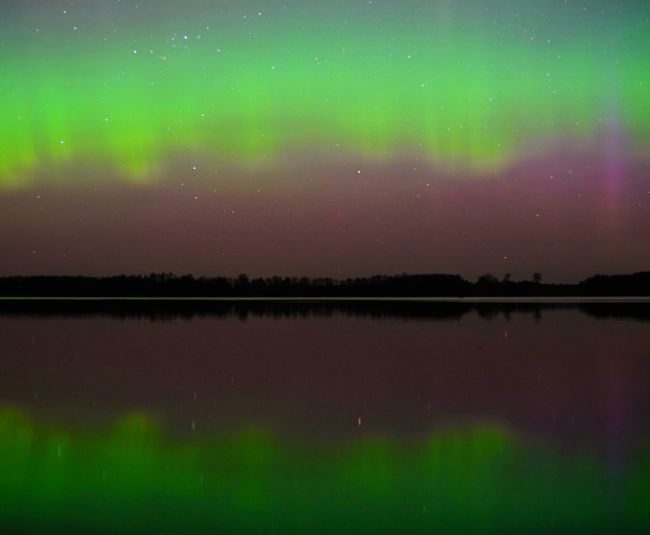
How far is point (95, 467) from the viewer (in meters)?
8.20

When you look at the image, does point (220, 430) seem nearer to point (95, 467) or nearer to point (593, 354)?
point (95, 467)

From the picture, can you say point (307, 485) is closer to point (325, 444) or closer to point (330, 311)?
point (325, 444)

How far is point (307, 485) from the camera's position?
7539 mm

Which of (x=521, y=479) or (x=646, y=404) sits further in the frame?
(x=646, y=404)

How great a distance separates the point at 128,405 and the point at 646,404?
849cm

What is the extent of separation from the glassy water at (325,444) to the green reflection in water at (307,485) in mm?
26

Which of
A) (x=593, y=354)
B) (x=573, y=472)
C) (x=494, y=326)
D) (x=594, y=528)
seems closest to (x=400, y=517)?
(x=594, y=528)

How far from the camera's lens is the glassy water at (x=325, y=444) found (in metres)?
6.68

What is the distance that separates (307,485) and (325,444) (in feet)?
5.44

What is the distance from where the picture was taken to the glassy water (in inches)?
263

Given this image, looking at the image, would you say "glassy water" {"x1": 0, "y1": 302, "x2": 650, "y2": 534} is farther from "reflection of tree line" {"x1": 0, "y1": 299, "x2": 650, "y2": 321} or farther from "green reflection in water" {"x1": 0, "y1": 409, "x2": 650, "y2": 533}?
"reflection of tree line" {"x1": 0, "y1": 299, "x2": 650, "y2": 321}

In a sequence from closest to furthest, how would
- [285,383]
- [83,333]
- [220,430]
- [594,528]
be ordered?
[594,528], [220,430], [285,383], [83,333]

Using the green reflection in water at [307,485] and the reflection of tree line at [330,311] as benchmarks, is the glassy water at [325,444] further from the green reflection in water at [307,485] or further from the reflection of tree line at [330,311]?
the reflection of tree line at [330,311]

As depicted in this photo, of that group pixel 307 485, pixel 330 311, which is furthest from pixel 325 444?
pixel 330 311
